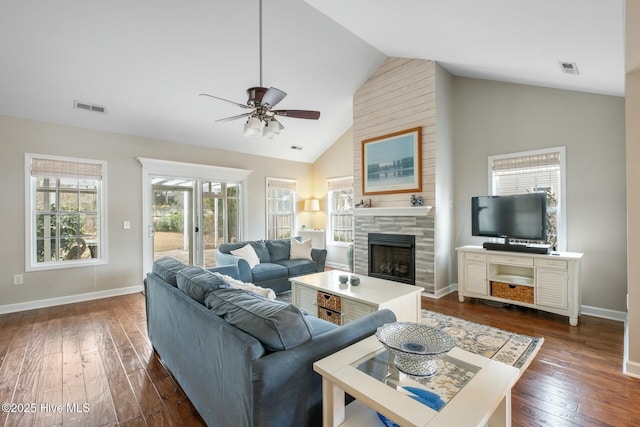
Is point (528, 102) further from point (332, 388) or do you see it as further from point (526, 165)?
point (332, 388)

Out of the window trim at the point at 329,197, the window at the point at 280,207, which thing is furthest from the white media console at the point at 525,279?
the window at the point at 280,207

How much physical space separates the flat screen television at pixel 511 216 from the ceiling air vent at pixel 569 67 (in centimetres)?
134

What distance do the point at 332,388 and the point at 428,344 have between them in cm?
49

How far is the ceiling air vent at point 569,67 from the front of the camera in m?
2.90

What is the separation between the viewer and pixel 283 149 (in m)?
6.64

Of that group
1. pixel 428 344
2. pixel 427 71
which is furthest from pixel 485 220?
pixel 428 344

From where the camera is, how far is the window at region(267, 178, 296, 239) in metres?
6.86

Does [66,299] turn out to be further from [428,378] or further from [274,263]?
[428,378]

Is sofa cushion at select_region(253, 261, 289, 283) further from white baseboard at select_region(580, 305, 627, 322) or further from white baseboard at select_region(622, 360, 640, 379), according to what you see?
white baseboard at select_region(580, 305, 627, 322)

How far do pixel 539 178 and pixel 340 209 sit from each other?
3917 mm

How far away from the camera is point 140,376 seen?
2.37 meters

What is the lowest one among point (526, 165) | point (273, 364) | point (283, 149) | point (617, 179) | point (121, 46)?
point (273, 364)

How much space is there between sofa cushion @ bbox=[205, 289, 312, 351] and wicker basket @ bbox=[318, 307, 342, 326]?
58.2 inches

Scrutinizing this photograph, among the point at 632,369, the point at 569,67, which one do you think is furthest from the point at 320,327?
the point at 569,67
